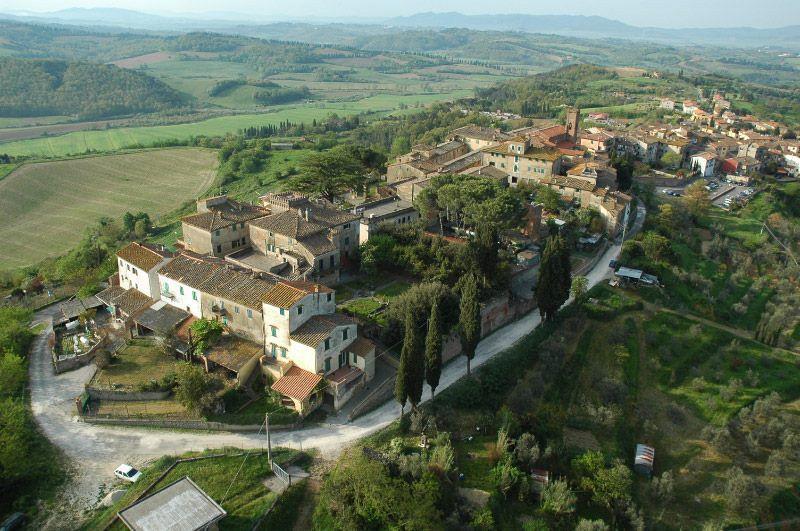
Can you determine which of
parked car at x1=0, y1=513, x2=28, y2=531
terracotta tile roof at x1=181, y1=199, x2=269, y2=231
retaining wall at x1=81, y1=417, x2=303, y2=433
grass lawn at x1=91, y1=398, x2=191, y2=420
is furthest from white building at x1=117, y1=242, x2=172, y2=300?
parked car at x1=0, y1=513, x2=28, y2=531

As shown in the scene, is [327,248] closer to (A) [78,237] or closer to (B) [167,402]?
(B) [167,402]

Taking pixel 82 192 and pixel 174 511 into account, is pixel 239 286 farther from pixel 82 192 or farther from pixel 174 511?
pixel 82 192

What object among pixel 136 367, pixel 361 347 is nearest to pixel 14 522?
pixel 136 367

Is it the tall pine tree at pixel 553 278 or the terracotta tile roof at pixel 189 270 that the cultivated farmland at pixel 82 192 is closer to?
the terracotta tile roof at pixel 189 270

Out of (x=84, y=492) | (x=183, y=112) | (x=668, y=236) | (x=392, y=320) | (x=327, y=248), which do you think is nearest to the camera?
(x=84, y=492)

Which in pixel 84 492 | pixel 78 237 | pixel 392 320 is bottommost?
pixel 78 237

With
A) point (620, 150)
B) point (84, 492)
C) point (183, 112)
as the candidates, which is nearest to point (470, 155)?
point (620, 150)

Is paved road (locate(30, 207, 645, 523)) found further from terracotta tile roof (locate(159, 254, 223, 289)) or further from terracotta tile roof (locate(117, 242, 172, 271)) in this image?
terracotta tile roof (locate(117, 242, 172, 271))
